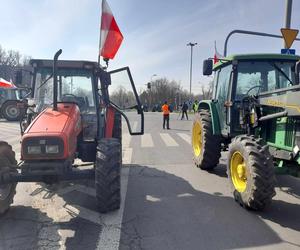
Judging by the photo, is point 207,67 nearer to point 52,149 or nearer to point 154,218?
point 154,218

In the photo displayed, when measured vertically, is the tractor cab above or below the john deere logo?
above

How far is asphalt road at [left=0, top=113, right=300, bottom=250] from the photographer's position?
4121mm

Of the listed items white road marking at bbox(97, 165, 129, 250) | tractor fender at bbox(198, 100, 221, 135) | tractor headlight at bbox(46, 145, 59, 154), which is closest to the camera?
white road marking at bbox(97, 165, 129, 250)

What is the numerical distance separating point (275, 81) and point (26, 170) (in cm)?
484

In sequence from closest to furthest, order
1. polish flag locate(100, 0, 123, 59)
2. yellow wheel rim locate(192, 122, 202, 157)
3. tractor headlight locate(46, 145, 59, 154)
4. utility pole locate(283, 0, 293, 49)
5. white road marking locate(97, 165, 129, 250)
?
white road marking locate(97, 165, 129, 250), tractor headlight locate(46, 145, 59, 154), polish flag locate(100, 0, 123, 59), yellow wheel rim locate(192, 122, 202, 157), utility pole locate(283, 0, 293, 49)

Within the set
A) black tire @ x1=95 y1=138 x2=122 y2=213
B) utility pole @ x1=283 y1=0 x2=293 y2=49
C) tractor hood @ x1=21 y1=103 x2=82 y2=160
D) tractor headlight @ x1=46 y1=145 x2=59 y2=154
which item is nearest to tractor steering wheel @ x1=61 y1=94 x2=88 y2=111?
tractor hood @ x1=21 y1=103 x2=82 y2=160

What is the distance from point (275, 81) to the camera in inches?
261

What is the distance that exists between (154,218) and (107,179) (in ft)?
2.95

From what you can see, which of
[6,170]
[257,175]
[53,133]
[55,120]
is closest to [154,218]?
[257,175]

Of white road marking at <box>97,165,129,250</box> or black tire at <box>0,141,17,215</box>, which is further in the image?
black tire at <box>0,141,17,215</box>

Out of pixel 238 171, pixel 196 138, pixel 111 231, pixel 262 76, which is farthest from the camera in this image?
pixel 196 138

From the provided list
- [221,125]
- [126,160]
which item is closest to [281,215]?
[221,125]

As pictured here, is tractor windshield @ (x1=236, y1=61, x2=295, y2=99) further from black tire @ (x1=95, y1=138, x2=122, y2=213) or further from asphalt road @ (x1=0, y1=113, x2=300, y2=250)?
black tire @ (x1=95, y1=138, x2=122, y2=213)

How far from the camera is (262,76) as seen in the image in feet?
21.9
